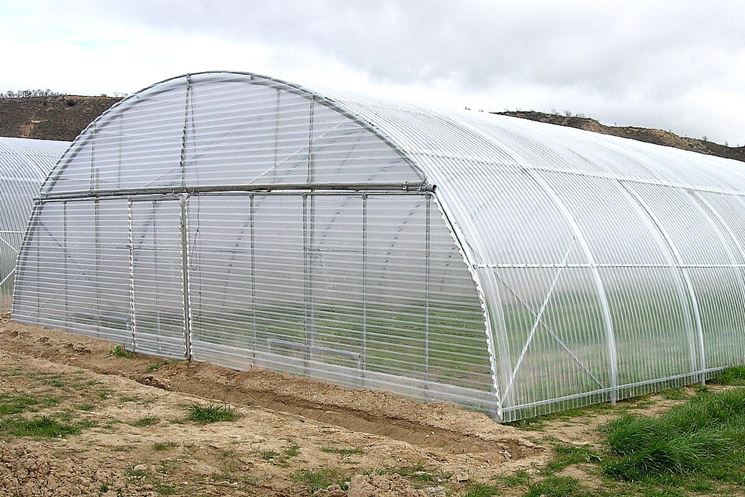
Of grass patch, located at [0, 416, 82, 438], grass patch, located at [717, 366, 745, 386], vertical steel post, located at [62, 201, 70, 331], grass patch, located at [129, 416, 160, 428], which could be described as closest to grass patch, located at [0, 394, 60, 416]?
grass patch, located at [0, 416, 82, 438]

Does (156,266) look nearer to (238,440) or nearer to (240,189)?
(240,189)

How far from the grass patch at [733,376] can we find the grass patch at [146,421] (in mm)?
10008

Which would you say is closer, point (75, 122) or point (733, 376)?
point (733, 376)

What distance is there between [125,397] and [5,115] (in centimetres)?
6297

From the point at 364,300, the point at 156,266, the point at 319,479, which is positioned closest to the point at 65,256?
the point at 156,266

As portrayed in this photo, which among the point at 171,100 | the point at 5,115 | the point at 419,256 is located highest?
the point at 5,115

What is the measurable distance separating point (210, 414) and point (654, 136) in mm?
61700

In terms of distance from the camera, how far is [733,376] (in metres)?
15.6

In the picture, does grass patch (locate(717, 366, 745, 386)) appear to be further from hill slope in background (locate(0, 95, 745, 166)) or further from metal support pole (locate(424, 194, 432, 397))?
hill slope in background (locate(0, 95, 745, 166))

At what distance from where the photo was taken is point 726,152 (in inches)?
2707

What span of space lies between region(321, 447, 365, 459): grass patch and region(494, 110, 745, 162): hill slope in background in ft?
197

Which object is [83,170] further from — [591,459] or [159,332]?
[591,459]

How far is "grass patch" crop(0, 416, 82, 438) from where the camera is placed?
10977 millimetres

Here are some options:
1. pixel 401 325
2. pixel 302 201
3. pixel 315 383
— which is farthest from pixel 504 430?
pixel 302 201
